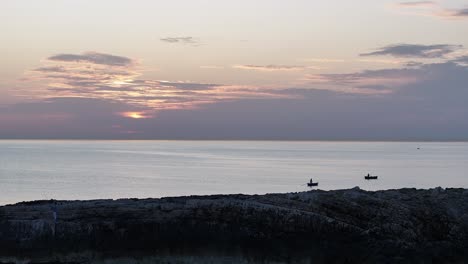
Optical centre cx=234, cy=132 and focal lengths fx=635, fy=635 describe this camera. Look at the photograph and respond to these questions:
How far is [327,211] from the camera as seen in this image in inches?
591

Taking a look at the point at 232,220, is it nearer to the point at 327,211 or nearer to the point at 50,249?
the point at 327,211

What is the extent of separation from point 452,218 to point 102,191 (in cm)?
7994

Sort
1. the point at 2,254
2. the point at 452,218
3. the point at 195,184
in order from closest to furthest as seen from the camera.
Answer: the point at 2,254 → the point at 452,218 → the point at 195,184

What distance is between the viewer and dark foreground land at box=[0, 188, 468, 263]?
1427 cm

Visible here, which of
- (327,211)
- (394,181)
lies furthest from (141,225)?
(394,181)

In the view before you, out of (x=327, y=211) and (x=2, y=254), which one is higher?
(x=327, y=211)

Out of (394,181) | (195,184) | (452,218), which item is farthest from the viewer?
(394,181)

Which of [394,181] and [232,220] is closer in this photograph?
[232,220]

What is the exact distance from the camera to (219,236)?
1436 centimetres

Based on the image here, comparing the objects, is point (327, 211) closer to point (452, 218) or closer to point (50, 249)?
point (452, 218)

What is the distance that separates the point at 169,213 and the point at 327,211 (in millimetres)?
3722

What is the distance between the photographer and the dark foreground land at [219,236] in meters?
14.3

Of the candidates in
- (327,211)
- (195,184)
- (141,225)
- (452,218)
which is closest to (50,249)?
(141,225)

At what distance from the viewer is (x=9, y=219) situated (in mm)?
14617
